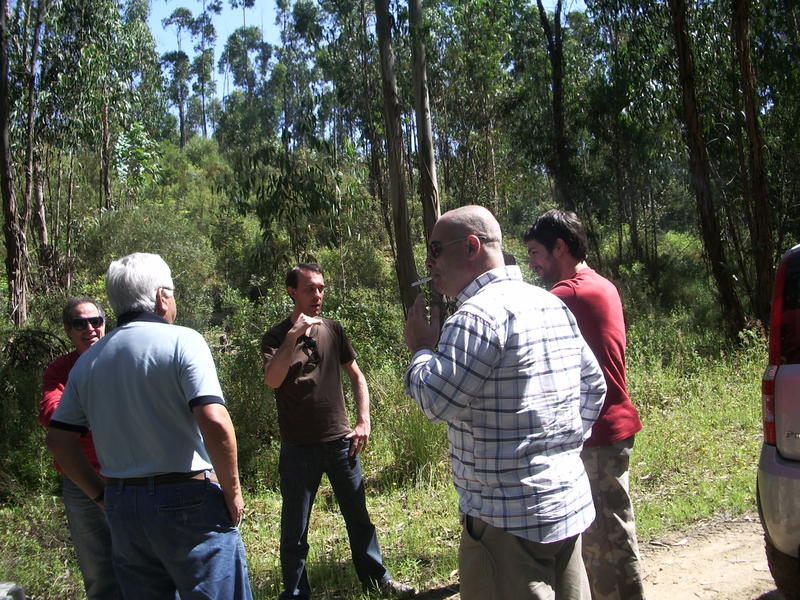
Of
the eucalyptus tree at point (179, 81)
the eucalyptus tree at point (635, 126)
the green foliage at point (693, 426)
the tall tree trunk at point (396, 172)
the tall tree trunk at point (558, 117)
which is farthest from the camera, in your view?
the eucalyptus tree at point (179, 81)

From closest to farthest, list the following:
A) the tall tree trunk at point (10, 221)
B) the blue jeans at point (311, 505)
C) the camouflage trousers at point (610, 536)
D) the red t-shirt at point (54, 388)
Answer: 1. the camouflage trousers at point (610, 536)
2. the red t-shirt at point (54, 388)
3. the blue jeans at point (311, 505)
4. the tall tree trunk at point (10, 221)

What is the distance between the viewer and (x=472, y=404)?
2275 mm

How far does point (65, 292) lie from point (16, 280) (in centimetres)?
260

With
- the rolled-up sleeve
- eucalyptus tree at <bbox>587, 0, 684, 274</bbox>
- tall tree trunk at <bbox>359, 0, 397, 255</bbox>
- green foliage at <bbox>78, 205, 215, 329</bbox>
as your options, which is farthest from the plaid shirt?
tall tree trunk at <bbox>359, 0, 397, 255</bbox>

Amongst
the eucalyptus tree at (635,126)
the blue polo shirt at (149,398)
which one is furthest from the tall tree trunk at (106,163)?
the blue polo shirt at (149,398)

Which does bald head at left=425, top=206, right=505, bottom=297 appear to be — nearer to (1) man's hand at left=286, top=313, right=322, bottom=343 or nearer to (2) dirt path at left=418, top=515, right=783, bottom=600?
(1) man's hand at left=286, top=313, right=322, bottom=343

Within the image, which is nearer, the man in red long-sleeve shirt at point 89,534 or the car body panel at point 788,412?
the car body panel at point 788,412

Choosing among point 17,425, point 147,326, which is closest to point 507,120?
point 17,425

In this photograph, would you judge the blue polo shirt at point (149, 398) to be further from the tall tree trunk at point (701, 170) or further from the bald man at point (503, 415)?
the tall tree trunk at point (701, 170)

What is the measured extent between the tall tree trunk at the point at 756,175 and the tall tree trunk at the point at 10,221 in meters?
10.0

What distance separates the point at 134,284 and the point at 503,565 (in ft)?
5.33

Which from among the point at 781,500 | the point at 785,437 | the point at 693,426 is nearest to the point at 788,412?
the point at 785,437

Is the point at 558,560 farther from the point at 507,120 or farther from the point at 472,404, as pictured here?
the point at 507,120

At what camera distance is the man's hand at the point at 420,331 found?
8.07ft
